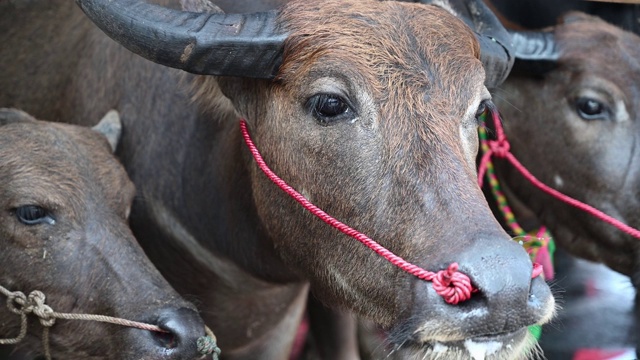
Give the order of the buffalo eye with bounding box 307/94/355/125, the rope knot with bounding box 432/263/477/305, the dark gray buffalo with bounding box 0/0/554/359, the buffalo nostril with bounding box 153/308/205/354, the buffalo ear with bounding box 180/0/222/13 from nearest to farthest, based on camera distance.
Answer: the rope knot with bounding box 432/263/477/305 < the dark gray buffalo with bounding box 0/0/554/359 < the buffalo eye with bounding box 307/94/355/125 < the buffalo nostril with bounding box 153/308/205/354 < the buffalo ear with bounding box 180/0/222/13

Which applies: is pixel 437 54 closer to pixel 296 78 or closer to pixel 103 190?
pixel 296 78

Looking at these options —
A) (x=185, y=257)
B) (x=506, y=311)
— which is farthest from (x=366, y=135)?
(x=185, y=257)

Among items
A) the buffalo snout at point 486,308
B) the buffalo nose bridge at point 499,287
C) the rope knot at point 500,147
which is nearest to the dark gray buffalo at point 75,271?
the buffalo snout at point 486,308

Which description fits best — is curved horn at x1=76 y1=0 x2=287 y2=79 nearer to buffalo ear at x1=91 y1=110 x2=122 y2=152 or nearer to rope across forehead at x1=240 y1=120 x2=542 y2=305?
rope across forehead at x1=240 y1=120 x2=542 y2=305

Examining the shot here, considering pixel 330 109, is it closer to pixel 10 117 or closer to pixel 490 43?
pixel 490 43

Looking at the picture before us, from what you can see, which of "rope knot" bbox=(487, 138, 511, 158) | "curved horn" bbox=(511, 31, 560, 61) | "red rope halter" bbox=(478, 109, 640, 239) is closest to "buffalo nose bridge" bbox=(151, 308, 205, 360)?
"red rope halter" bbox=(478, 109, 640, 239)

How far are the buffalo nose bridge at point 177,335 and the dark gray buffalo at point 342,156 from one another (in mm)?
488

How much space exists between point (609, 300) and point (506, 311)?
3.76 metres

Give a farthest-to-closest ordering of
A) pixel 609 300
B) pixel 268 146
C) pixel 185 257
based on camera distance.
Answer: pixel 609 300 → pixel 185 257 → pixel 268 146

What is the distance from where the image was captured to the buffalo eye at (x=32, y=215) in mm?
3471

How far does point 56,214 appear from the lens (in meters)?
3.51

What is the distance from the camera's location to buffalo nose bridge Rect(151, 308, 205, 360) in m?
3.33

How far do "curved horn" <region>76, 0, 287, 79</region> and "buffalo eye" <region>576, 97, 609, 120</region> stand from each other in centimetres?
Result: 186

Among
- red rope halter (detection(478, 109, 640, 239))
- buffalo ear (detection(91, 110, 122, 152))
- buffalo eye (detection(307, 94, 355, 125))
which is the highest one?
buffalo eye (detection(307, 94, 355, 125))
